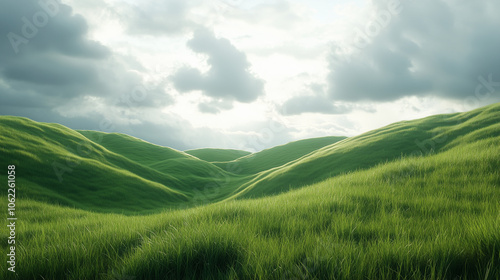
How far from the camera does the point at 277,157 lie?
109 meters

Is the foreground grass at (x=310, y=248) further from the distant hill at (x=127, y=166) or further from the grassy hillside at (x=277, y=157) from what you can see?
the grassy hillside at (x=277, y=157)

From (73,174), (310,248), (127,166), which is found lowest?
(310,248)

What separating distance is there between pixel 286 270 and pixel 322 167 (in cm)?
3176

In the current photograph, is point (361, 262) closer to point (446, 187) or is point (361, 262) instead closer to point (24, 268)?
point (24, 268)

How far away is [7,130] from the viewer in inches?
1356

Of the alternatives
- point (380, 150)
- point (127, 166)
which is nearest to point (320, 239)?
point (380, 150)

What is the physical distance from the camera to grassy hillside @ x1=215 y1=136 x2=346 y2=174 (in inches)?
3922

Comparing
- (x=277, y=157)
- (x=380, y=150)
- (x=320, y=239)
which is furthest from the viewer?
(x=277, y=157)

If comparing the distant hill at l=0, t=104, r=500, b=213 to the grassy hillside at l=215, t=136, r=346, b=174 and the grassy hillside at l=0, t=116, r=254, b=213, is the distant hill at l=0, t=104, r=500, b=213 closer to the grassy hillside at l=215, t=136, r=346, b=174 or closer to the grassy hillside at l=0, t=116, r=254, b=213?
the grassy hillside at l=0, t=116, r=254, b=213

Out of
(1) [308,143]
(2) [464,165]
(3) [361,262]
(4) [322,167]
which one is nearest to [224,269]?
(3) [361,262]

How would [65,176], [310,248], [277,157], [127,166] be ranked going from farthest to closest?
[277,157], [127,166], [65,176], [310,248]

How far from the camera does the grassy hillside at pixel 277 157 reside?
9962 centimetres

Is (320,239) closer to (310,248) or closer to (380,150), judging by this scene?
(310,248)

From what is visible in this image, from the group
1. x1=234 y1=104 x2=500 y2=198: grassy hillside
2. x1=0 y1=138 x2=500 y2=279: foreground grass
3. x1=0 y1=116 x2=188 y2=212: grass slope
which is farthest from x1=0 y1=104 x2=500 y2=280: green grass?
x1=234 y1=104 x2=500 y2=198: grassy hillside
